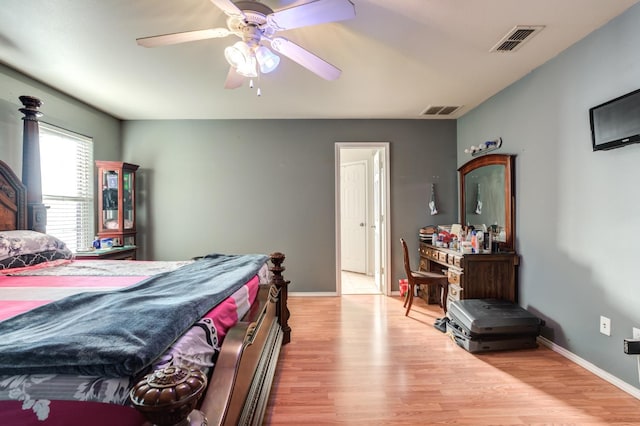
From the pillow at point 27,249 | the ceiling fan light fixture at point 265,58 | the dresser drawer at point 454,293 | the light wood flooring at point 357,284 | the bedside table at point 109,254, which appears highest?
the ceiling fan light fixture at point 265,58

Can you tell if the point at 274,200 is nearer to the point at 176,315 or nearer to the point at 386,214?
the point at 386,214

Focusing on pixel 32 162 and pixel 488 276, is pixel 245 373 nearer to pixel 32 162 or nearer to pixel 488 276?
pixel 488 276

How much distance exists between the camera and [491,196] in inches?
130

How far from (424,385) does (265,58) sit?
245cm

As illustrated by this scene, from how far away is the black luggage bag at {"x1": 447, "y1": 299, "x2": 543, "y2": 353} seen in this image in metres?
2.48

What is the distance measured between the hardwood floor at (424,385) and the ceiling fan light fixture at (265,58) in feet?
7.14

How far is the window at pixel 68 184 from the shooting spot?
3.10 meters

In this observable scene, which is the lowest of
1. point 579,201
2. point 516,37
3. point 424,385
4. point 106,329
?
point 424,385

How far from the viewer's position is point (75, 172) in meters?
3.44

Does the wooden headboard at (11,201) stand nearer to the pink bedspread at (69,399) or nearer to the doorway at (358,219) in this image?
the pink bedspread at (69,399)

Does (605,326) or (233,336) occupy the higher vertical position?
(233,336)

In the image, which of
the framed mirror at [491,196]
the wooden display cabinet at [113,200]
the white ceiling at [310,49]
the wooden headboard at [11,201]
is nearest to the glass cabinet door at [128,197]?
the wooden display cabinet at [113,200]

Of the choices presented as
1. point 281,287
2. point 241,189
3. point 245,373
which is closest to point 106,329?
point 245,373

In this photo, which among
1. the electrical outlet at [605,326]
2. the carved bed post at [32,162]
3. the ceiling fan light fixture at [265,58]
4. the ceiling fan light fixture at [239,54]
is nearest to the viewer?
the ceiling fan light fixture at [239,54]
